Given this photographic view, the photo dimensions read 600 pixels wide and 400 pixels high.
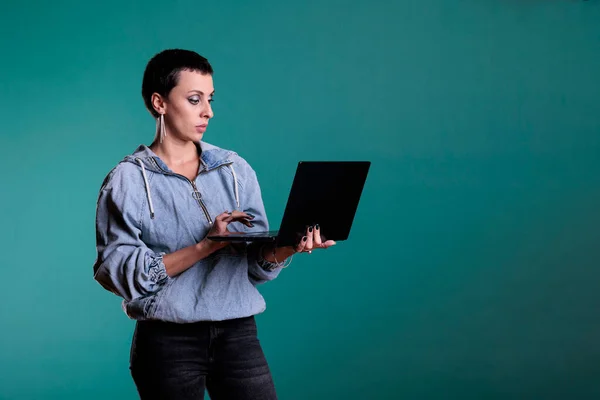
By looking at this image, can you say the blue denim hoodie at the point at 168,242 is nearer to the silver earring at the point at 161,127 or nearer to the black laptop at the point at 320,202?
the silver earring at the point at 161,127

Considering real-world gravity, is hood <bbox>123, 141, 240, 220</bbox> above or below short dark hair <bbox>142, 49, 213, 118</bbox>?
below

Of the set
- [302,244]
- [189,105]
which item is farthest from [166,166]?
[302,244]

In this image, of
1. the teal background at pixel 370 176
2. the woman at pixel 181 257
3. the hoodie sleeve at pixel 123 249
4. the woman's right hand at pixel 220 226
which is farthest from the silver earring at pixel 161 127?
the teal background at pixel 370 176

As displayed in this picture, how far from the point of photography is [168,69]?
1.74 meters

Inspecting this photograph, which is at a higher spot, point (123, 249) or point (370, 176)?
point (370, 176)

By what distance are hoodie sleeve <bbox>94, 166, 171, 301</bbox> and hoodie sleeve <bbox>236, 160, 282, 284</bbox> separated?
0.23m

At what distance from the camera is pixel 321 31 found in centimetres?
327

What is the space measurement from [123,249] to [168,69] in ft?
1.38

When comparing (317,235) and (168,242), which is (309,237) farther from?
(168,242)

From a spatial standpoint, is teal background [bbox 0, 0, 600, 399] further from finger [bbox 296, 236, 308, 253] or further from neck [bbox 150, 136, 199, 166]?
finger [bbox 296, 236, 308, 253]

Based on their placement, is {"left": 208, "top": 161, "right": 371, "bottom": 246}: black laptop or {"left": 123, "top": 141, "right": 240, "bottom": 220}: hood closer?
{"left": 208, "top": 161, "right": 371, "bottom": 246}: black laptop

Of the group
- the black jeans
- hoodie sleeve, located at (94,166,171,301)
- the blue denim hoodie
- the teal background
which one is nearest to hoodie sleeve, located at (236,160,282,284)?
the blue denim hoodie

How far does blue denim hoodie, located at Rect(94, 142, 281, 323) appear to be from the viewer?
5.36 feet

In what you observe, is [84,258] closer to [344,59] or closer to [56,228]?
[56,228]
